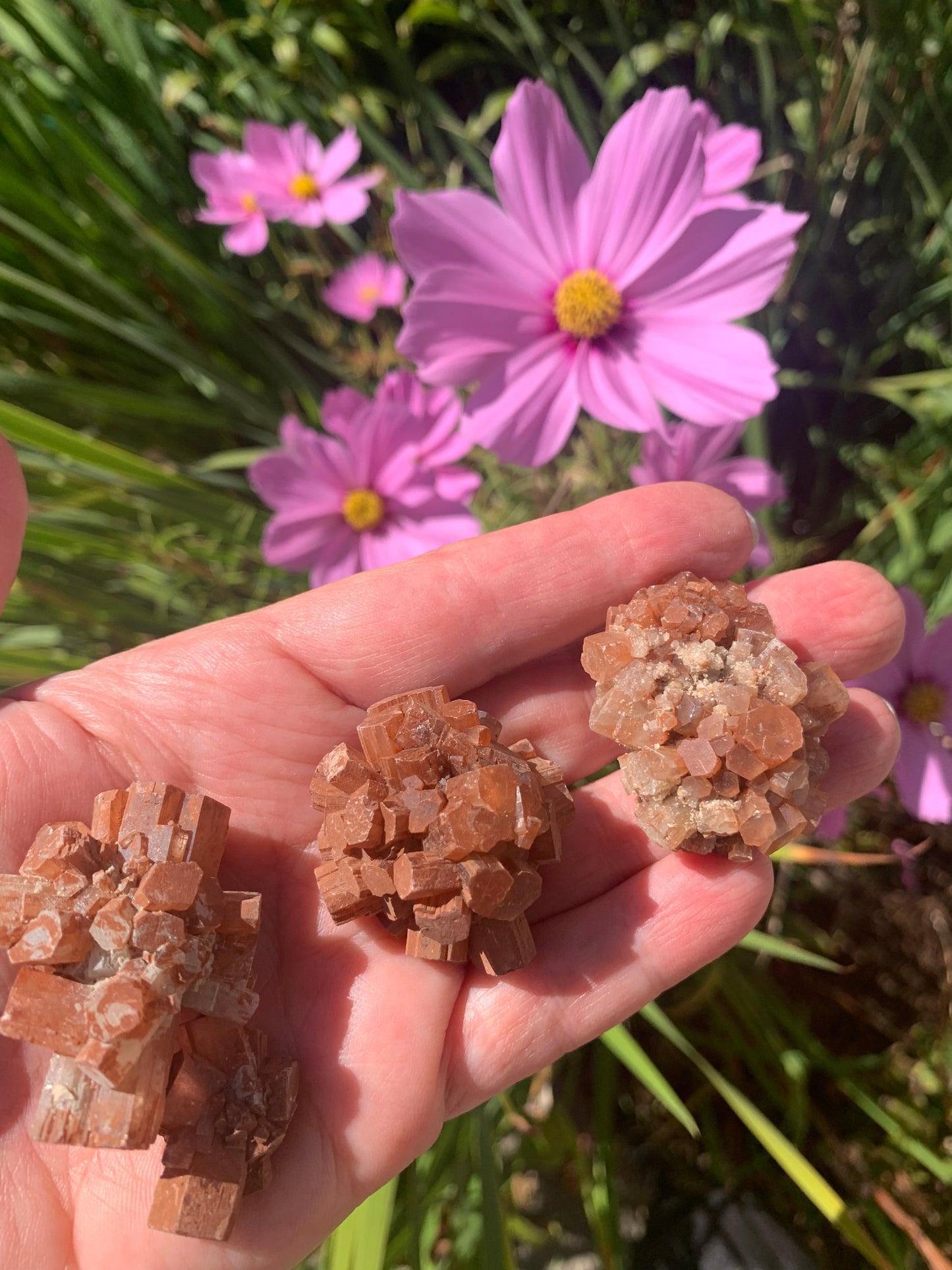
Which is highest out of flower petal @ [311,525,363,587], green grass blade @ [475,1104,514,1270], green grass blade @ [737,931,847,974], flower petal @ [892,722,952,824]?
flower petal @ [311,525,363,587]

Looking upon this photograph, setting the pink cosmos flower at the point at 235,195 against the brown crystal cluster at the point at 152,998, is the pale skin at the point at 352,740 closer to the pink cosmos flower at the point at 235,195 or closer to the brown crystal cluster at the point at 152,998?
the brown crystal cluster at the point at 152,998

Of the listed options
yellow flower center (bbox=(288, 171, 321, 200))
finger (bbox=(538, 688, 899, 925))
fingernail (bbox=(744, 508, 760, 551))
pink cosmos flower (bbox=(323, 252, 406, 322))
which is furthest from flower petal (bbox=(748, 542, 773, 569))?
yellow flower center (bbox=(288, 171, 321, 200))

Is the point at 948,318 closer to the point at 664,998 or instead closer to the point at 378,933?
the point at 664,998

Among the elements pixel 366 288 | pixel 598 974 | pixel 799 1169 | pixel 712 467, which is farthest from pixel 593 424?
A: pixel 799 1169

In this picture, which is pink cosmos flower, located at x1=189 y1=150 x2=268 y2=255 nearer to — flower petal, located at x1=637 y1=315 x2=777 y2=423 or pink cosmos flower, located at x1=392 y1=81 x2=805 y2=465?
pink cosmos flower, located at x1=392 y1=81 x2=805 y2=465

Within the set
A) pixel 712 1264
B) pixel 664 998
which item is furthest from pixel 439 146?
pixel 712 1264

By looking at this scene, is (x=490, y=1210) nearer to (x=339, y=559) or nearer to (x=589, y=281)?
(x=339, y=559)
